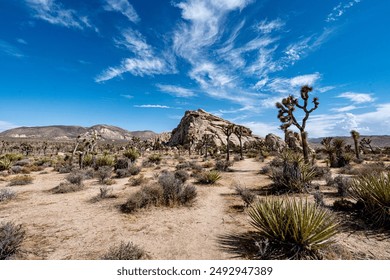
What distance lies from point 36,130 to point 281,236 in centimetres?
19971

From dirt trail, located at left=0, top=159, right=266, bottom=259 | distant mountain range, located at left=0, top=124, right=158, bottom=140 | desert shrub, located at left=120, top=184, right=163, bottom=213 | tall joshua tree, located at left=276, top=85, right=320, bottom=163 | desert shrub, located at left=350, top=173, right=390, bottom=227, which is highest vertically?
distant mountain range, located at left=0, top=124, right=158, bottom=140

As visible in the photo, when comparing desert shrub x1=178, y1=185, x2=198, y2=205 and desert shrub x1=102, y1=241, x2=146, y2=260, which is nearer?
desert shrub x1=102, y1=241, x2=146, y2=260

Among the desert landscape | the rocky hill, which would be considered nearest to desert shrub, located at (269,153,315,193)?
the desert landscape

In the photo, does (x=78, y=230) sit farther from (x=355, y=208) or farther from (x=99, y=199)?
(x=355, y=208)

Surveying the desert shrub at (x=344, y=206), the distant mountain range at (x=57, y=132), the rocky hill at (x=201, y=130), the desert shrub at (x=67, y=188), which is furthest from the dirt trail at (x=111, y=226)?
the distant mountain range at (x=57, y=132)

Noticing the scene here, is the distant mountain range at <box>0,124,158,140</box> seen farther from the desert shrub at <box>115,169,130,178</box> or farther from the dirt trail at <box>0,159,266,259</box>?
the dirt trail at <box>0,159,266,259</box>

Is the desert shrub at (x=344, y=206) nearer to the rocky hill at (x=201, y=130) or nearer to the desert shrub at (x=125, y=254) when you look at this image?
the desert shrub at (x=125, y=254)

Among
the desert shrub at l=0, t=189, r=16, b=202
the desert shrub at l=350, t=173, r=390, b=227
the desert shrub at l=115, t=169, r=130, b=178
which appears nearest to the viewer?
the desert shrub at l=350, t=173, r=390, b=227

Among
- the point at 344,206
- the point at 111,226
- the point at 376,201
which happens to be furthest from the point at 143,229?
the point at 376,201

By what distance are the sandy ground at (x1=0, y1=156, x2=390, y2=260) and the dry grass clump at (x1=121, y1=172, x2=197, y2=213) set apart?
0.96 feet

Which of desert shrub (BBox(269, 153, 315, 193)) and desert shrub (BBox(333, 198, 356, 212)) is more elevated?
desert shrub (BBox(269, 153, 315, 193))

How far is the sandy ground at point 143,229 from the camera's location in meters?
4.43

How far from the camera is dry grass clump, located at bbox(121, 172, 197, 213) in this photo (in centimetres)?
717

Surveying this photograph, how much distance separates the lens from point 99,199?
8461mm
